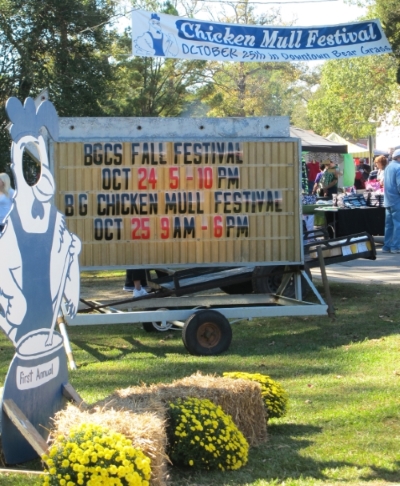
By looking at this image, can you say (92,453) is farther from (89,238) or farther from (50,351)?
(89,238)

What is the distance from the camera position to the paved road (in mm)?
13812

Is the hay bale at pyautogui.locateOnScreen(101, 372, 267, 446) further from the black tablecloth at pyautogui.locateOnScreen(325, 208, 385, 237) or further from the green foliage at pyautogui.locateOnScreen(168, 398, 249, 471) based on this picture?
the black tablecloth at pyautogui.locateOnScreen(325, 208, 385, 237)

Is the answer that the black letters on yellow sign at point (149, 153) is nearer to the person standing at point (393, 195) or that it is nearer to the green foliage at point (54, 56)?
Result: the person standing at point (393, 195)

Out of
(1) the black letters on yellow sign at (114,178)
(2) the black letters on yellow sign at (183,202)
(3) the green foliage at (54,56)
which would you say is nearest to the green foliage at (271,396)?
(2) the black letters on yellow sign at (183,202)

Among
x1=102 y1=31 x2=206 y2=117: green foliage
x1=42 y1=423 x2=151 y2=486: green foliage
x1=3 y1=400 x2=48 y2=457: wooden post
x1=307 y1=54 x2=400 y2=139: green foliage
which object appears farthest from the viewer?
x1=307 y1=54 x2=400 y2=139: green foliage

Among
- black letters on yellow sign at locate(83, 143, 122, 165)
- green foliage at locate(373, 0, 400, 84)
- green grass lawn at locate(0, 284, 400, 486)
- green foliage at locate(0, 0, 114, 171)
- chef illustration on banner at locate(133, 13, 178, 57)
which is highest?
green foliage at locate(373, 0, 400, 84)

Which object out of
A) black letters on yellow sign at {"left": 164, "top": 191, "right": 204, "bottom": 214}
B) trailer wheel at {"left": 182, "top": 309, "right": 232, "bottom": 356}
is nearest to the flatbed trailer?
trailer wheel at {"left": 182, "top": 309, "right": 232, "bottom": 356}

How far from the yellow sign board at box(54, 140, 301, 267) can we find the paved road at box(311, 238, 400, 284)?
4371mm

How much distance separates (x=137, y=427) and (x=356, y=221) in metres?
13.6

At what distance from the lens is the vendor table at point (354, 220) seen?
57.0 ft

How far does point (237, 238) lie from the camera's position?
380 inches

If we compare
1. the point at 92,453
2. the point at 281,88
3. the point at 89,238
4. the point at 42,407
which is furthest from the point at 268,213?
the point at 281,88

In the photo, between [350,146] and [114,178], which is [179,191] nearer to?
[114,178]

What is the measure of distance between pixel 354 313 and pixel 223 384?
17.9 ft
